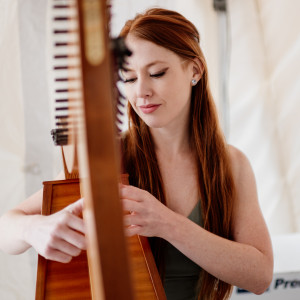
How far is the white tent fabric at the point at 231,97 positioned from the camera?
151cm

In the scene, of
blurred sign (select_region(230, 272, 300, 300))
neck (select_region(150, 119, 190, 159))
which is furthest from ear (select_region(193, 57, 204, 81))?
blurred sign (select_region(230, 272, 300, 300))

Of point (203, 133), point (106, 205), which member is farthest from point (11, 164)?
point (106, 205)

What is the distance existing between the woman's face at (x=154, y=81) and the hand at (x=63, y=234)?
0.34m

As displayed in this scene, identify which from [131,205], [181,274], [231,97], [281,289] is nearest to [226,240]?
[181,274]

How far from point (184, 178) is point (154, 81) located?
0.26 meters

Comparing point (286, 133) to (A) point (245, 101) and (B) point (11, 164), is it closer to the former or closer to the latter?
(A) point (245, 101)

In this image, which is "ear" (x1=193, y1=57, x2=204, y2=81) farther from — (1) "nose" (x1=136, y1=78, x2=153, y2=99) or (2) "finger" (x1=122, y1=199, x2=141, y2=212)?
(2) "finger" (x1=122, y1=199, x2=141, y2=212)

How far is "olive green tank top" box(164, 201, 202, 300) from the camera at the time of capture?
2.94 feet

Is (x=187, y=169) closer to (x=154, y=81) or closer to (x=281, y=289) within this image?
(x=154, y=81)

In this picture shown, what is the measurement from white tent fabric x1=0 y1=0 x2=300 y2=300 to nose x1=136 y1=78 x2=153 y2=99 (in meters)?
0.80

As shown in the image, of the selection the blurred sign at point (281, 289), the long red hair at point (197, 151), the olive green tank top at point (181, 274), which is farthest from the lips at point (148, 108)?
the blurred sign at point (281, 289)

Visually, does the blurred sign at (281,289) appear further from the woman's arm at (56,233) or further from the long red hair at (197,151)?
the woman's arm at (56,233)

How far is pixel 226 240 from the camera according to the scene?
0.78 m

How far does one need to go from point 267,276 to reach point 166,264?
21 cm
